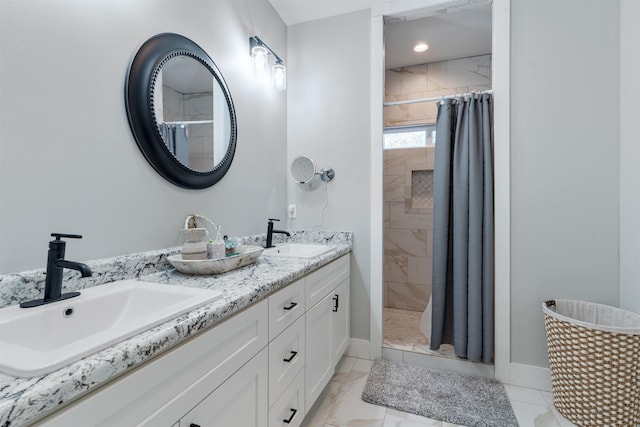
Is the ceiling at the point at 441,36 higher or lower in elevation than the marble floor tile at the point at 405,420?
higher

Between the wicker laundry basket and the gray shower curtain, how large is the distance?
0.39 meters

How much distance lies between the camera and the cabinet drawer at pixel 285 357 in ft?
3.69

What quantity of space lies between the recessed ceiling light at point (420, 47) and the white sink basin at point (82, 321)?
2.83 m

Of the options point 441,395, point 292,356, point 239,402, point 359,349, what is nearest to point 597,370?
point 441,395

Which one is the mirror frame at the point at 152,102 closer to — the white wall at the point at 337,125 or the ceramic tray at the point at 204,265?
the ceramic tray at the point at 204,265

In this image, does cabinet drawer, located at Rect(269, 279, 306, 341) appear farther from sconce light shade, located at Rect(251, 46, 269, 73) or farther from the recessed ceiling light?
the recessed ceiling light

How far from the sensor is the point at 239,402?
93 cm

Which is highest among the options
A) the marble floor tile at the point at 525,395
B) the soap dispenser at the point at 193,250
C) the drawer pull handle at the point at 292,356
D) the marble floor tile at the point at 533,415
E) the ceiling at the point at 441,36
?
the ceiling at the point at 441,36

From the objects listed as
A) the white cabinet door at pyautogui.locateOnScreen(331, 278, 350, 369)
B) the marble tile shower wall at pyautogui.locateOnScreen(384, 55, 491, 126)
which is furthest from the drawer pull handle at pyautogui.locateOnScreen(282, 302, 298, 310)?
the marble tile shower wall at pyautogui.locateOnScreen(384, 55, 491, 126)

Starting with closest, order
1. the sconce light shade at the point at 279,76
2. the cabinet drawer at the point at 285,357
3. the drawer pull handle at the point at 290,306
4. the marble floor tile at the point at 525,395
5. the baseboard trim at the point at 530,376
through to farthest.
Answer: the cabinet drawer at the point at 285,357 → the drawer pull handle at the point at 290,306 → the marble floor tile at the point at 525,395 → the baseboard trim at the point at 530,376 → the sconce light shade at the point at 279,76

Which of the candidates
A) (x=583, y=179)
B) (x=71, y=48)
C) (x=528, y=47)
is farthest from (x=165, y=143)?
(x=583, y=179)

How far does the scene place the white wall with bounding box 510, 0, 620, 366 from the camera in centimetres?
174

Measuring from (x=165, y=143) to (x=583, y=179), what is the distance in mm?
2248

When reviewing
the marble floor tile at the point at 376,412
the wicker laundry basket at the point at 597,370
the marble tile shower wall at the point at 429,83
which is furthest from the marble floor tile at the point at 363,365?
the marble tile shower wall at the point at 429,83
